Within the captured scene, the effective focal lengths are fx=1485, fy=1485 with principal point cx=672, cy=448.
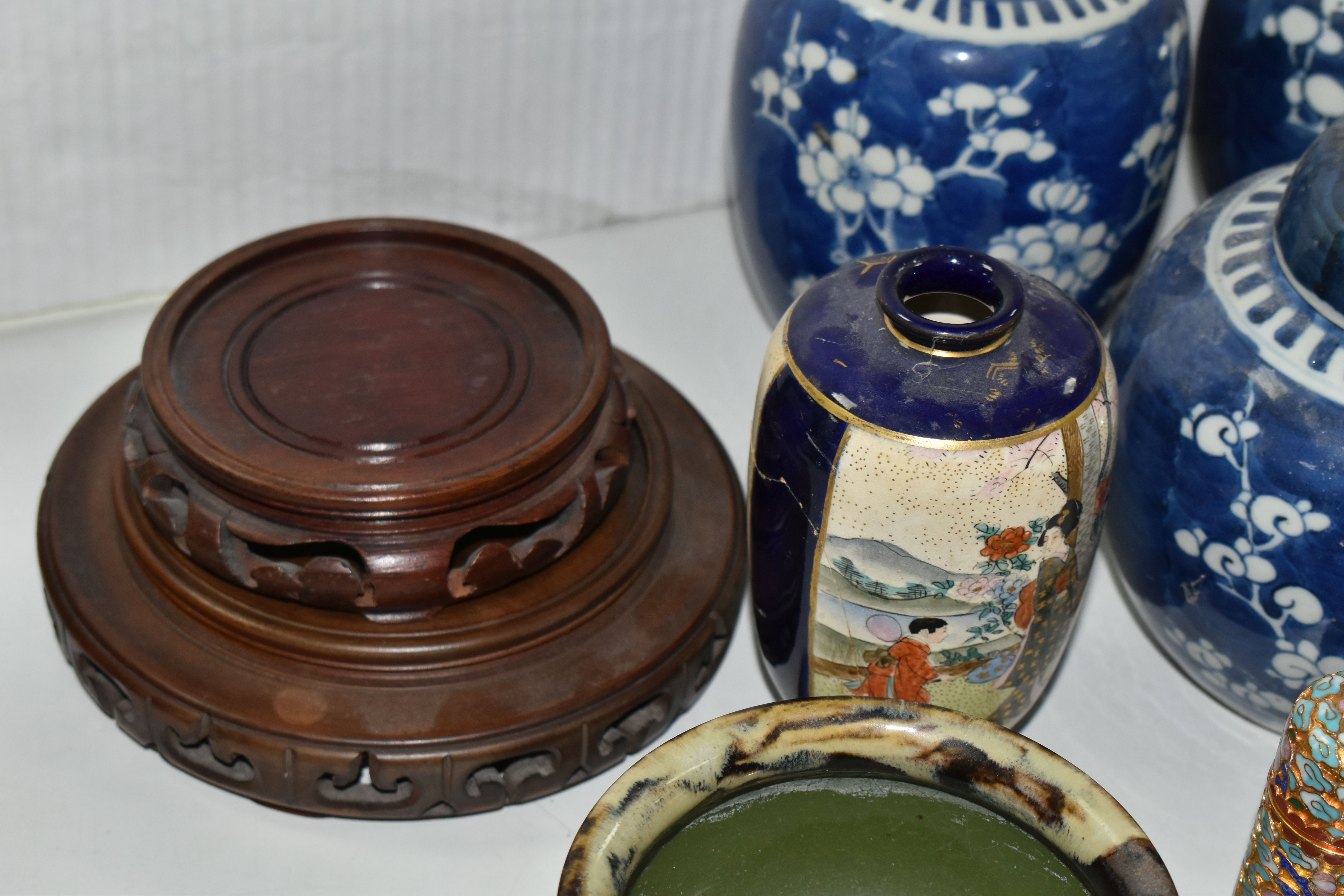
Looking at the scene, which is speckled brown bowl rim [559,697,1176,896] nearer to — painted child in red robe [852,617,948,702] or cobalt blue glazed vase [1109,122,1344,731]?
painted child in red robe [852,617,948,702]

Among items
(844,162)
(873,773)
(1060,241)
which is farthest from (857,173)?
(873,773)

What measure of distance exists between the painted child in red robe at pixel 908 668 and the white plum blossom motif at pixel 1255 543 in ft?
0.53

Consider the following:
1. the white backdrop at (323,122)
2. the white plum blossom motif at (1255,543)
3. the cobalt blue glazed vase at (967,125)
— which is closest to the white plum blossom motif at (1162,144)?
the cobalt blue glazed vase at (967,125)

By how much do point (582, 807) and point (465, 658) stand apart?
123 mm

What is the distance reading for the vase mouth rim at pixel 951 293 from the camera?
0.71 meters

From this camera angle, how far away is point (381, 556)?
2.65 feet

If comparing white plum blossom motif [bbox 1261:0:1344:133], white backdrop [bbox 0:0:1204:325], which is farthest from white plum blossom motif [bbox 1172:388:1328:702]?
white backdrop [bbox 0:0:1204:325]

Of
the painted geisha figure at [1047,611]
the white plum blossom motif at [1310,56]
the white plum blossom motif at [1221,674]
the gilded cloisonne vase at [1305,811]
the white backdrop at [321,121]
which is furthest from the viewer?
the white backdrop at [321,121]

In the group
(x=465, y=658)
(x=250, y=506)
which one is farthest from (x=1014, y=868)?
(x=250, y=506)

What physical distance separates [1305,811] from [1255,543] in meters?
0.16

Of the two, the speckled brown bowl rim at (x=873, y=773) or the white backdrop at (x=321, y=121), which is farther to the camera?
the white backdrop at (x=321, y=121)

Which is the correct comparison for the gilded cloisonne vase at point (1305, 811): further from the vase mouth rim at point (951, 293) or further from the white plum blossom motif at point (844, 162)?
the white plum blossom motif at point (844, 162)

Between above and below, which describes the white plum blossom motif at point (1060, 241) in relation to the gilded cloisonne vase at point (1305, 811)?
above

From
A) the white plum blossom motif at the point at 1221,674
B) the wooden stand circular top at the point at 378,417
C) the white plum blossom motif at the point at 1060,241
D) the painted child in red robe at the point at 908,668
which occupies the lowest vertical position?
the white plum blossom motif at the point at 1221,674
